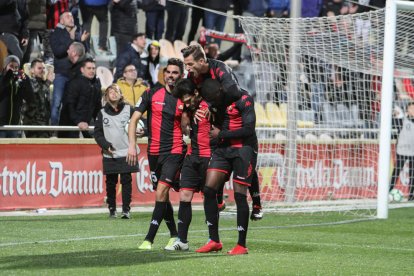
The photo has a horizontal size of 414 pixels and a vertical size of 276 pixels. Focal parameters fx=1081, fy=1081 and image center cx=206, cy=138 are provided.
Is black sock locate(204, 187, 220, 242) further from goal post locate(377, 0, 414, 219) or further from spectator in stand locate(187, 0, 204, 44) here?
spectator in stand locate(187, 0, 204, 44)

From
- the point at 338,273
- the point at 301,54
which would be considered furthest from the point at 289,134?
the point at 338,273

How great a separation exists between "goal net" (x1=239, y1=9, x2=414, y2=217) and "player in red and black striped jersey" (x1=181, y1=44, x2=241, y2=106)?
722 centimetres

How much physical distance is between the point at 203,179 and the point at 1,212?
5830 mm

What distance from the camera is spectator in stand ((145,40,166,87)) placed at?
2019cm

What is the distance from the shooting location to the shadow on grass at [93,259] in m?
9.41

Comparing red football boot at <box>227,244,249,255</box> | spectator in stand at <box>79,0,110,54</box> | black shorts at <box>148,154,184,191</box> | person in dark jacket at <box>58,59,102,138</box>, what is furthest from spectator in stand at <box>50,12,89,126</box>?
red football boot at <box>227,244,249,255</box>

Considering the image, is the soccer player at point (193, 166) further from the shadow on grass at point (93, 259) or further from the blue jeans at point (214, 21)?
the blue jeans at point (214, 21)

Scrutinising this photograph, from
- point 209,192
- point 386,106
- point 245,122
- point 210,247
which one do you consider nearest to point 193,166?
point 209,192

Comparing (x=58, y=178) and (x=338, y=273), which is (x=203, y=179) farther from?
(x=58, y=178)

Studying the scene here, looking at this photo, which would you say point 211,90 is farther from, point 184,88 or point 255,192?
point 255,192

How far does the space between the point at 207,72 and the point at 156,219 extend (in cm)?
162

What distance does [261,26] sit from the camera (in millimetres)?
18188

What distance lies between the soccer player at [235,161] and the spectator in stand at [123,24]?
9.75 meters

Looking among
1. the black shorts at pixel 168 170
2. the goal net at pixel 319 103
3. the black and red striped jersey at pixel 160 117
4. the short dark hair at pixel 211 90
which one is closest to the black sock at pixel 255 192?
the black and red striped jersey at pixel 160 117
